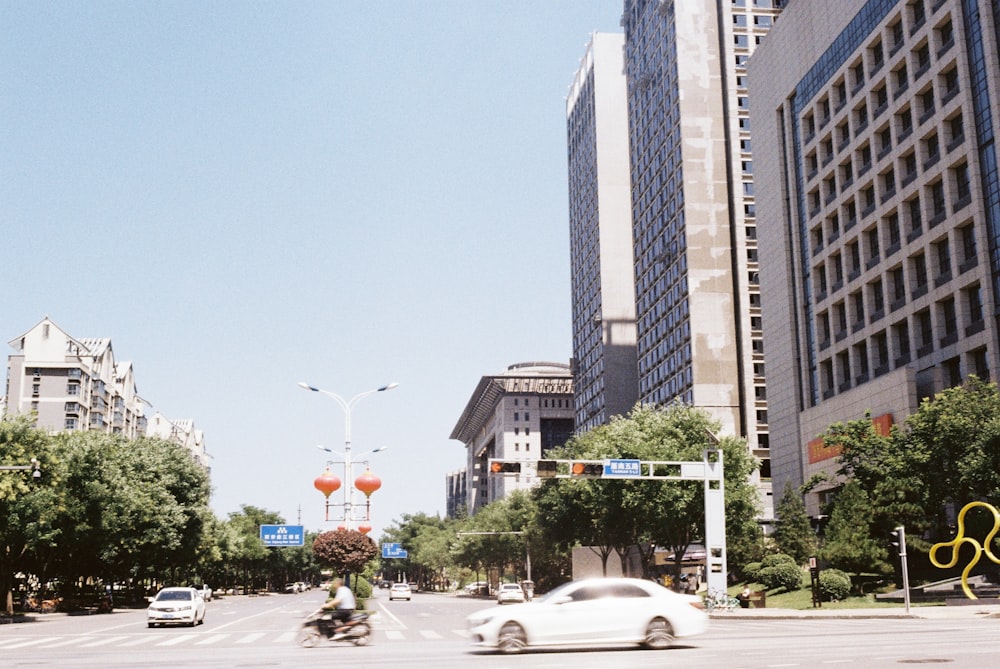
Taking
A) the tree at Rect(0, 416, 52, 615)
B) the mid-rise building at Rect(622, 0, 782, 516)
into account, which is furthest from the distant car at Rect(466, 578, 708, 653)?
the mid-rise building at Rect(622, 0, 782, 516)

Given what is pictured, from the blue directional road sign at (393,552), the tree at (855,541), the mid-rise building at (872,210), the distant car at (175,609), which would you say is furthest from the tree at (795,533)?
the blue directional road sign at (393,552)

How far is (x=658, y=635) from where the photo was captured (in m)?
22.8

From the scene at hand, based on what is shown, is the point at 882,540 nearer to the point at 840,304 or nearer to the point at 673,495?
the point at 673,495

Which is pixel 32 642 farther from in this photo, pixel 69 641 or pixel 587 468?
pixel 587 468

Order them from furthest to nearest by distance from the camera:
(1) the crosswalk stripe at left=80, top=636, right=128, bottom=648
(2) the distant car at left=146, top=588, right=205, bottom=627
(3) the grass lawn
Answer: (3) the grass lawn
(2) the distant car at left=146, top=588, right=205, bottom=627
(1) the crosswalk stripe at left=80, top=636, right=128, bottom=648

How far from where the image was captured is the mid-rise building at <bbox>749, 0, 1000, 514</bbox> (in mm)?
56344

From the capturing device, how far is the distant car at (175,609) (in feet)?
131

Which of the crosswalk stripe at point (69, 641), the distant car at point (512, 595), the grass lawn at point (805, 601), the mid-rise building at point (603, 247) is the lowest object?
the distant car at point (512, 595)

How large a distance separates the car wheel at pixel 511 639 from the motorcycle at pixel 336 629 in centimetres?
412

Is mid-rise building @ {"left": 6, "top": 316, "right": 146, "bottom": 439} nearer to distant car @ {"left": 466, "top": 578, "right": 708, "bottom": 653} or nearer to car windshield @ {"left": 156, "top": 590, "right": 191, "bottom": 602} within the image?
car windshield @ {"left": 156, "top": 590, "right": 191, "bottom": 602}

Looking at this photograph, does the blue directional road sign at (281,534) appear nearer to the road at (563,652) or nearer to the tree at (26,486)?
the tree at (26,486)

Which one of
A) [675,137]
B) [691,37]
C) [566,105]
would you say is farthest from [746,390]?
[566,105]

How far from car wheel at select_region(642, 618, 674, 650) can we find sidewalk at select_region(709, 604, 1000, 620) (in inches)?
588

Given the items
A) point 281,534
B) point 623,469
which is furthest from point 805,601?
point 281,534
